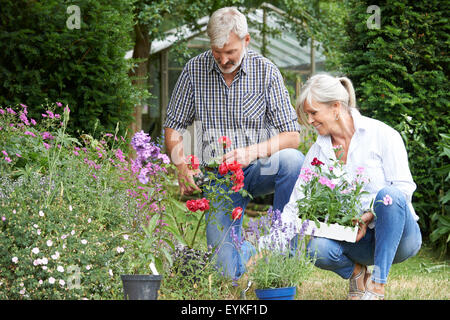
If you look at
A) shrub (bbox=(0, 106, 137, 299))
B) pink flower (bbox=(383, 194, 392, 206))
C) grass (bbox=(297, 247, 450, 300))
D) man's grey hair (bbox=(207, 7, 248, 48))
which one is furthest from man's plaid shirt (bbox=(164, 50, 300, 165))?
grass (bbox=(297, 247, 450, 300))

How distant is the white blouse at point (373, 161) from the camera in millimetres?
2906

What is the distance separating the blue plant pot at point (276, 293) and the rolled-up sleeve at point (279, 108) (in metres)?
1.09

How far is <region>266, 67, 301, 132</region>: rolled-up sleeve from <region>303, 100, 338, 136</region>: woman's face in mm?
329

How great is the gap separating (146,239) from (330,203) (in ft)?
2.94

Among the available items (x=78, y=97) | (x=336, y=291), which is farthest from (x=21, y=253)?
(x=78, y=97)

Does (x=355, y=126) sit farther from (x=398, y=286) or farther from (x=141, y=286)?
(x=141, y=286)

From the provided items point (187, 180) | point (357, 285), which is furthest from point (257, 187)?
point (357, 285)

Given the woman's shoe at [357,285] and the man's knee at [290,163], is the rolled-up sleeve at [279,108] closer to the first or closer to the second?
the man's knee at [290,163]

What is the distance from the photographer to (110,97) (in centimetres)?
481

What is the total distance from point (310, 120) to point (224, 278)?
93 cm

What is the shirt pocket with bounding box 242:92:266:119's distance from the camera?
346 centimetres

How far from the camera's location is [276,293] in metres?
2.59

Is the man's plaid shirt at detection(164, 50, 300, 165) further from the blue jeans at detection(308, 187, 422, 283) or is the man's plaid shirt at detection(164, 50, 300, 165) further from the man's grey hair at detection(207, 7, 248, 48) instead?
the blue jeans at detection(308, 187, 422, 283)

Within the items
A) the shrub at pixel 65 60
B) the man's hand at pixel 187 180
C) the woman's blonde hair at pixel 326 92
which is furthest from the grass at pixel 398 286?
the shrub at pixel 65 60
